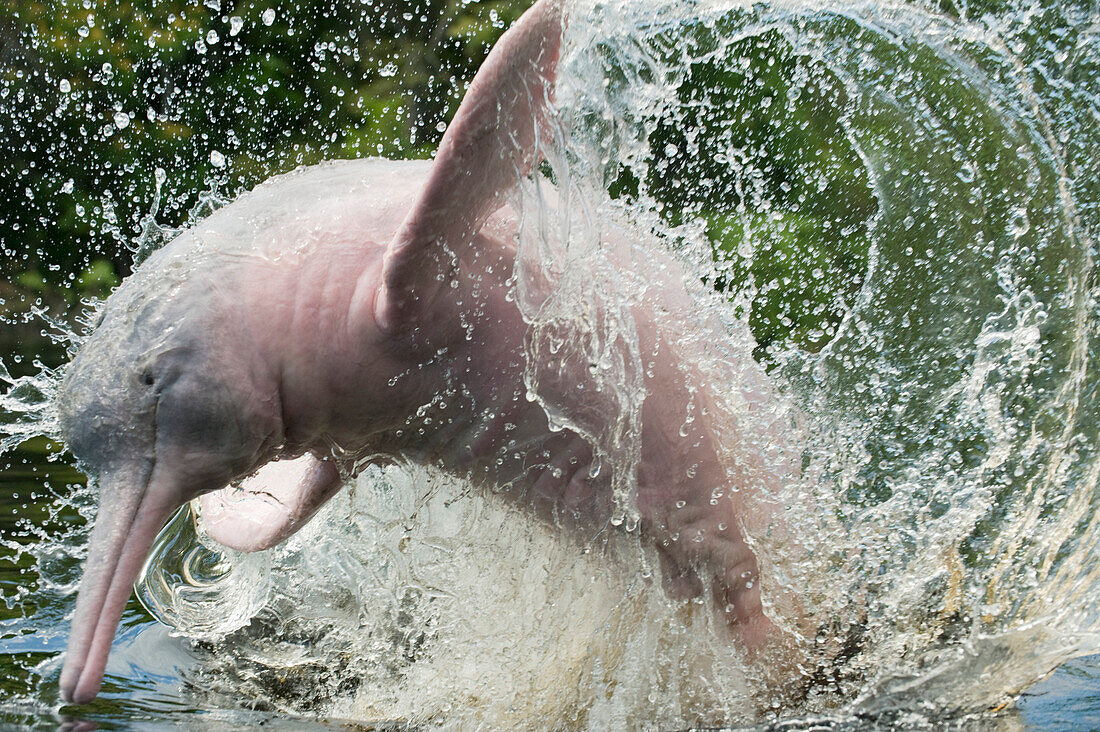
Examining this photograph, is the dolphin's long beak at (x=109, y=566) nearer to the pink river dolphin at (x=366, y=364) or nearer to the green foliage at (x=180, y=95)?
the pink river dolphin at (x=366, y=364)

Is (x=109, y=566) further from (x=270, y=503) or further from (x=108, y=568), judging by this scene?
(x=270, y=503)

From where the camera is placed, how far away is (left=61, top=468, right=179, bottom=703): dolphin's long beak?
2.65 metres

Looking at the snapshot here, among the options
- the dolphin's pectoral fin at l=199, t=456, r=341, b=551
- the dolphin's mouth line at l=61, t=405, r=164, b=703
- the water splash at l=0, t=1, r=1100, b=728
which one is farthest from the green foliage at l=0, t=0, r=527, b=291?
the dolphin's mouth line at l=61, t=405, r=164, b=703

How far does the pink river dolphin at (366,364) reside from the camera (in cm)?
275

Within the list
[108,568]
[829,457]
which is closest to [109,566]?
[108,568]

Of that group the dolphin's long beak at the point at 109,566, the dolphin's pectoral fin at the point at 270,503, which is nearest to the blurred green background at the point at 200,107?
the dolphin's pectoral fin at the point at 270,503

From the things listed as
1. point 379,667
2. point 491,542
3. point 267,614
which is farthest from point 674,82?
point 267,614

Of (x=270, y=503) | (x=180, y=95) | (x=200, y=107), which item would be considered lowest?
(x=270, y=503)

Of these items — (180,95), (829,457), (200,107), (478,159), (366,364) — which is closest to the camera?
(478,159)

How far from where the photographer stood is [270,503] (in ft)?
12.7

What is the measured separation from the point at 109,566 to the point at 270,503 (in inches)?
44.0

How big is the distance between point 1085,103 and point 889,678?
6.94 feet

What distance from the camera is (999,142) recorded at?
4.16 m

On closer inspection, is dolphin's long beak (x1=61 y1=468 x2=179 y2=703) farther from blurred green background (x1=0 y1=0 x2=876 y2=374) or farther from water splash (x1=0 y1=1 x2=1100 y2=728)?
blurred green background (x1=0 y1=0 x2=876 y2=374)
